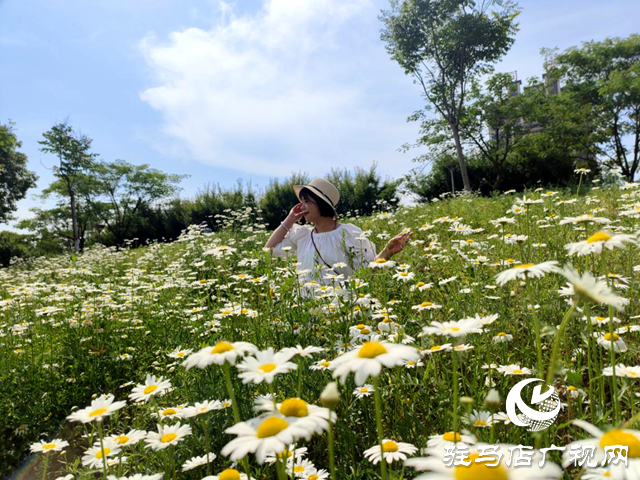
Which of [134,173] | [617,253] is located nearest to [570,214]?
[617,253]

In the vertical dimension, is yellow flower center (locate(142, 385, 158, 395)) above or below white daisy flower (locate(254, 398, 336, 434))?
below

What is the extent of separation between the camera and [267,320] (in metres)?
2.36

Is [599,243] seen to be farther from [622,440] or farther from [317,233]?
[317,233]

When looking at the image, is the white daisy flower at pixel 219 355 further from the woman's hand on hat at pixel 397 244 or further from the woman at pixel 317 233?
the woman at pixel 317 233

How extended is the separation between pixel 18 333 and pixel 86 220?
102 ft

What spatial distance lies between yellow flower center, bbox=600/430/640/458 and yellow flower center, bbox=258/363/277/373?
0.64 meters

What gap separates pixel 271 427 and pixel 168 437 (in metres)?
0.75

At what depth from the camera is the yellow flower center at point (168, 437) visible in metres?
1.29

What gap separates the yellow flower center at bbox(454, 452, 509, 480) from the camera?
1.99 feet

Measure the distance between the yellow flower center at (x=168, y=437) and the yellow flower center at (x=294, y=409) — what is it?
649mm

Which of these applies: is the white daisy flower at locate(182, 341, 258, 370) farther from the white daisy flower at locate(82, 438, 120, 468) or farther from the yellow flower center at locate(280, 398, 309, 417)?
the white daisy flower at locate(82, 438, 120, 468)

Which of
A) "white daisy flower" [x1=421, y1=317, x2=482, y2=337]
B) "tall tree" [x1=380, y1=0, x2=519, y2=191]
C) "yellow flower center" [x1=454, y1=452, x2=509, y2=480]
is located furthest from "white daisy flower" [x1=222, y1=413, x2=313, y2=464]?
"tall tree" [x1=380, y1=0, x2=519, y2=191]

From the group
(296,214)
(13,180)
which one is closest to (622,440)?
(296,214)

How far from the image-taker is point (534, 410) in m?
1.37
